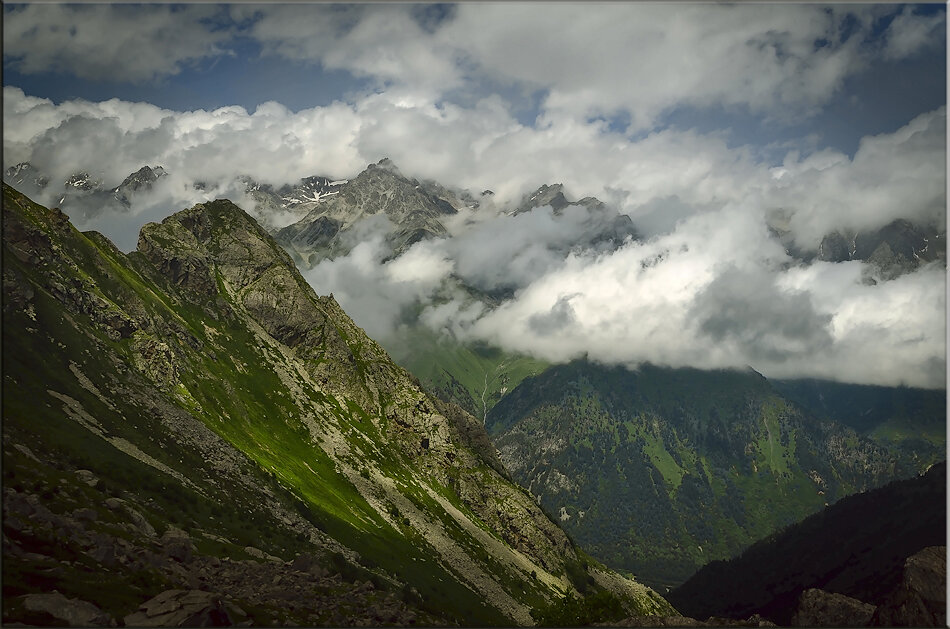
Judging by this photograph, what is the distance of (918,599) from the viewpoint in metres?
167

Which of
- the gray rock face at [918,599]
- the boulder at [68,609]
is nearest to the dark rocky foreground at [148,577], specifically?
the boulder at [68,609]

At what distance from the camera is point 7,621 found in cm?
6306

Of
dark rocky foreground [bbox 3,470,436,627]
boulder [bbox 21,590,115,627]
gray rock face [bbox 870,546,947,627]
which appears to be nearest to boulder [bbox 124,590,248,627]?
dark rocky foreground [bbox 3,470,436,627]

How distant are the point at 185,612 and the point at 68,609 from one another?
466 inches

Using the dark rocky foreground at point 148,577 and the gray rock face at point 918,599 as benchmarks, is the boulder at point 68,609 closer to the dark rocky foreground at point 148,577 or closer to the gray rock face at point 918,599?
the dark rocky foreground at point 148,577

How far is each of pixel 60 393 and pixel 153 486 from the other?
4160 centimetres

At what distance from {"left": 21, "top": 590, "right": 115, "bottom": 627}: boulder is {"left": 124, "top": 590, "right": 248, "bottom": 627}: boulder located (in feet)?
9.17

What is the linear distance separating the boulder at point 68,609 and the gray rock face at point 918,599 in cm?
16800

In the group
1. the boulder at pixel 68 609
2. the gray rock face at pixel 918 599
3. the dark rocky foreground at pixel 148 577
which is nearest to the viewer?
the boulder at pixel 68 609

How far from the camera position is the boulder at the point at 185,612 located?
72.2 m

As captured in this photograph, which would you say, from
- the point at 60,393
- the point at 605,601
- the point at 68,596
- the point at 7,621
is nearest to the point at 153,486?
the point at 60,393

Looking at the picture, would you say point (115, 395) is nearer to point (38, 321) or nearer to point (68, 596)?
point (38, 321)

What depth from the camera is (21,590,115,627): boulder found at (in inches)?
2662

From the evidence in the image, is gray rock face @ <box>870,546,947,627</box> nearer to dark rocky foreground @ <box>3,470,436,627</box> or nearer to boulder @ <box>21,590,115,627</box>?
dark rocky foreground @ <box>3,470,436,627</box>
